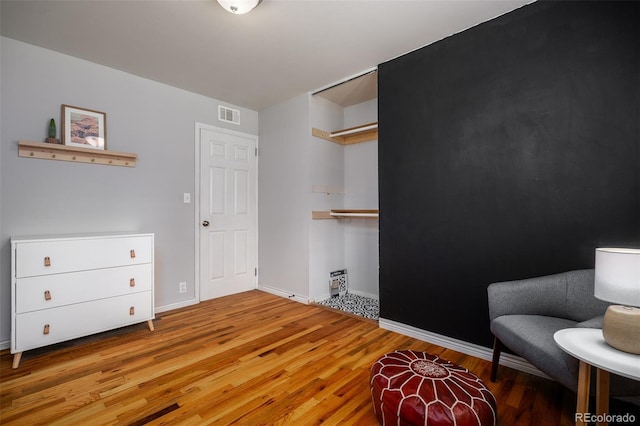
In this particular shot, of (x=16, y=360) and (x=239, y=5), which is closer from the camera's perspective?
(x=239, y=5)

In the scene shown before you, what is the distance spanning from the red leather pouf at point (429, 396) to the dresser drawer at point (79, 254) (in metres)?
2.31

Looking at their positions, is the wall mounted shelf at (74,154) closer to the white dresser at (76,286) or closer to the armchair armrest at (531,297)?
the white dresser at (76,286)

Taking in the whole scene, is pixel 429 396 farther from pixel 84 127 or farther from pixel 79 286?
pixel 84 127

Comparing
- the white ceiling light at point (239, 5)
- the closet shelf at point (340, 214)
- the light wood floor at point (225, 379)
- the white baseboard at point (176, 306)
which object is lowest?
the light wood floor at point (225, 379)

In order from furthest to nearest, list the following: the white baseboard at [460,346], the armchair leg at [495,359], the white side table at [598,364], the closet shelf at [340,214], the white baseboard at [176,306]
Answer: the closet shelf at [340,214] → the white baseboard at [176,306] → the white baseboard at [460,346] → the armchair leg at [495,359] → the white side table at [598,364]

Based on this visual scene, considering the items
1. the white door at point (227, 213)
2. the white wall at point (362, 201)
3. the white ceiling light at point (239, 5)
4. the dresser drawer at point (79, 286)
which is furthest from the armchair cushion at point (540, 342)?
the white door at point (227, 213)

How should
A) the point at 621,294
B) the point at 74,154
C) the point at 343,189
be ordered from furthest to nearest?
the point at 343,189
the point at 74,154
the point at 621,294

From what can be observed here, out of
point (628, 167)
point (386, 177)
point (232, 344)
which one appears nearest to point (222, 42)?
point (386, 177)

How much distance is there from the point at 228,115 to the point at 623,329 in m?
4.04

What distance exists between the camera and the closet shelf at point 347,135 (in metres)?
3.49

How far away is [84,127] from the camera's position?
2.77 metres

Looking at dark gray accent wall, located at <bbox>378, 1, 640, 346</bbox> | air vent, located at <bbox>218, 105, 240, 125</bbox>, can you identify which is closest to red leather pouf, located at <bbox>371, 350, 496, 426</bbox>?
dark gray accent wall, located at <bbox>378, 1, 640, 346</bbox>

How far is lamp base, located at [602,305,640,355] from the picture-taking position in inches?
44.4

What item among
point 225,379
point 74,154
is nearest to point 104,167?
point 74,154
